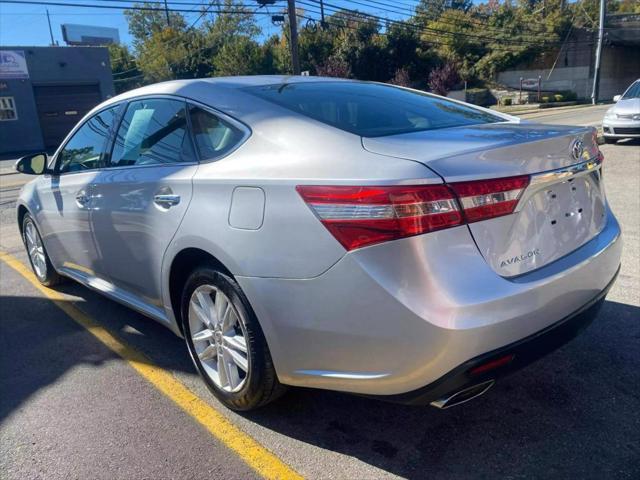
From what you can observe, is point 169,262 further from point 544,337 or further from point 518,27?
point 518,27

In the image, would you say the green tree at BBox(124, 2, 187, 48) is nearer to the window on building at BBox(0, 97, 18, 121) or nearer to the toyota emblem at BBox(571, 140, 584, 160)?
the window on building at BBox(0, 97, 18, 121)

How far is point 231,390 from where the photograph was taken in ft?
9.01

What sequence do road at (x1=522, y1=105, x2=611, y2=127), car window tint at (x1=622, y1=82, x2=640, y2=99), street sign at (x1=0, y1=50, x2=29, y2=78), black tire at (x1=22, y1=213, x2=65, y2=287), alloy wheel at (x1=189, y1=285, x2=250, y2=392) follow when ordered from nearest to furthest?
alloy wheel at (x1=189, y1=285, x2=250, y2=392)
black tire at (x1=22, y1=213, x2=65, y2=287)
car window tint at (x1=622, y1=82, x2=640, y2=99)
road at (x1=522, y1=105, x2=611, y2=127)
street sign at (x1=0, y1=50, x2=29, y2=78)

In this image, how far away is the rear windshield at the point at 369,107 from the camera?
2627mm

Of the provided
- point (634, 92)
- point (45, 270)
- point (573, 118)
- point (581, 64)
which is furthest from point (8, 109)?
point (581, 64)

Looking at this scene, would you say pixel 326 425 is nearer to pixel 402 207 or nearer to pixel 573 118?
pixel 402 207

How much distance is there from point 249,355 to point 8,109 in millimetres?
29875

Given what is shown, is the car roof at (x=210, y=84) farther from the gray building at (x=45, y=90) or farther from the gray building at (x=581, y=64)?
the gray building at (x=581, y=64)

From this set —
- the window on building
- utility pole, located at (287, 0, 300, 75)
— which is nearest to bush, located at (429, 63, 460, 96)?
utility pole, located at (287, 0, 300, 75)

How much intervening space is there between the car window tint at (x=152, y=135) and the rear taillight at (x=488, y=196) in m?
1.44

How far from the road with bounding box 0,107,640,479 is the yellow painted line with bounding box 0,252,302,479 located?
0.02 metres

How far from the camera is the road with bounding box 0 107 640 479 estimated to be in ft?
7.79

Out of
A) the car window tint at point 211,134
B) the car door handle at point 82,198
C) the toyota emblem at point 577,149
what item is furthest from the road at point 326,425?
the car window tint at point 211,134

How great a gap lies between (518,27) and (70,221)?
175ft
